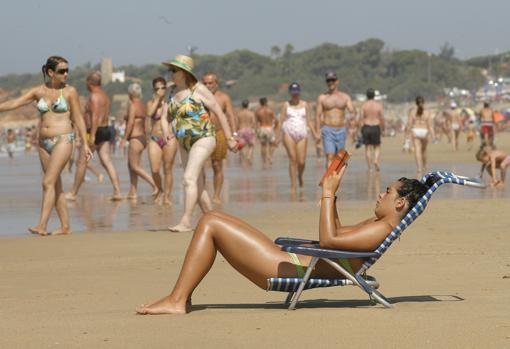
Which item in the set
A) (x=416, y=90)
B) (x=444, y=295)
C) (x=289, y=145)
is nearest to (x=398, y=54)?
(x=416, y=90)

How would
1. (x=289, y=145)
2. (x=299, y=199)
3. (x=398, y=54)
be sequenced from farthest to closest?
(x=398, y=54) → (x=289, y=145) → (x=299, y=199)

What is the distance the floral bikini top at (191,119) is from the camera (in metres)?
11.2

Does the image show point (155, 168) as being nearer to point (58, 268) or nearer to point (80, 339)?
point (58, 268)

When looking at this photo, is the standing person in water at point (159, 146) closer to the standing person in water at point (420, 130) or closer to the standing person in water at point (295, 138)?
the standing person in water at point (295, 138)

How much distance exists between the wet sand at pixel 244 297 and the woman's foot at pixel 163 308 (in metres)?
0.07

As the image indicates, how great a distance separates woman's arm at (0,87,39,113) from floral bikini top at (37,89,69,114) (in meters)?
0.08

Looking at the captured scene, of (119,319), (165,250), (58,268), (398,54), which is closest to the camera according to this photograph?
(119,319)

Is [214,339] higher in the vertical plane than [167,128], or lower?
lower

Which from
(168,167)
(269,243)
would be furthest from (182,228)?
(269,243)

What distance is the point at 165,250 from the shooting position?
985cm

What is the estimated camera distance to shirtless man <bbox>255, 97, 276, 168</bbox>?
30.8 m

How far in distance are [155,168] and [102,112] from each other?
1.08 meters

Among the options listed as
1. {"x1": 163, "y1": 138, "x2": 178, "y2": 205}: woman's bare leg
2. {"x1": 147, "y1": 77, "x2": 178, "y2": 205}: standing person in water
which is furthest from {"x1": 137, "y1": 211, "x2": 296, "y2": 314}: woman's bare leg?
{"x1": 163, "y1": 138, "x2": 178, "y2": 205}: woman's bare leg

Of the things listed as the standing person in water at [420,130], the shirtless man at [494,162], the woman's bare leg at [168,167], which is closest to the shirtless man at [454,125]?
Answer: the standing person in water at [420,130]
